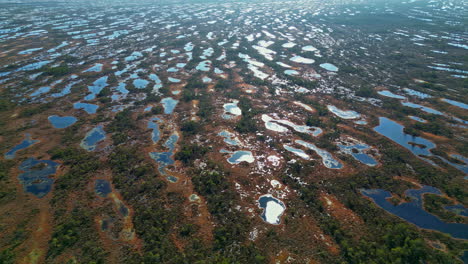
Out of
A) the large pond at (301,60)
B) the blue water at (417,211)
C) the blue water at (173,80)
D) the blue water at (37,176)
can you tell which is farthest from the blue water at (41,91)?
the large pond at (301,60)

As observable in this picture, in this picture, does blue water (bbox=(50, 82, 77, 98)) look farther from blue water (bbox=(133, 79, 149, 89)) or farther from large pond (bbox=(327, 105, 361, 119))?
large pond (bbox=(327, 105, 361, 119))

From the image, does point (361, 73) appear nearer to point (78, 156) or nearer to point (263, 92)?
point (263, 92)

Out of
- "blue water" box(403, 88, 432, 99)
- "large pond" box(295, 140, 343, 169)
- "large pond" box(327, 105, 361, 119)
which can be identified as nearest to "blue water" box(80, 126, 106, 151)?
"large pond" box(295, 140, 343, 169)

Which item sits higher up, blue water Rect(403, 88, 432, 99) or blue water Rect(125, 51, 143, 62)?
blue water Rect(125, 51, 143, 62)

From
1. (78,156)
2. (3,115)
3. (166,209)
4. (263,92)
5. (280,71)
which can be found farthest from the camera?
(280,71)

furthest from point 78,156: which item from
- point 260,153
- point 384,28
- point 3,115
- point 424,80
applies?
point 384,28

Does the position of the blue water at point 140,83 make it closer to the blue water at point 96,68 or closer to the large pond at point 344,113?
the blue water at point 96,68
